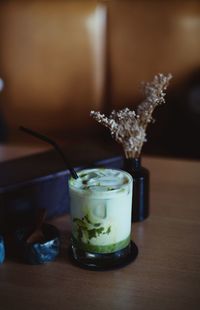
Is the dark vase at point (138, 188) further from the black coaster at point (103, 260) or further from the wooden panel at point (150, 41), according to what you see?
the wooden panel at point (150, 41)

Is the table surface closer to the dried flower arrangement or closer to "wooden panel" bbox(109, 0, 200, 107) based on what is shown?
the dried flower arrangement

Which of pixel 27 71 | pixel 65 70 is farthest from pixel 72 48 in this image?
pixel 27 71

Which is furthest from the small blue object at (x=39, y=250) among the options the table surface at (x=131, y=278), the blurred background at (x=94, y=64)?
the blurred background at (x=94, y=64)

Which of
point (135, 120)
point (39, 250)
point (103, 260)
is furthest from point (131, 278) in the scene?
point (135, 120)

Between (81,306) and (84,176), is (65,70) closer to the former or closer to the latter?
(84,176)

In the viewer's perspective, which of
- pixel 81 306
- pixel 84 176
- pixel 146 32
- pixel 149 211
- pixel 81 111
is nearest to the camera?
pixel 81 306

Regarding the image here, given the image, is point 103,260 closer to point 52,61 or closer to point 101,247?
point 101,247
